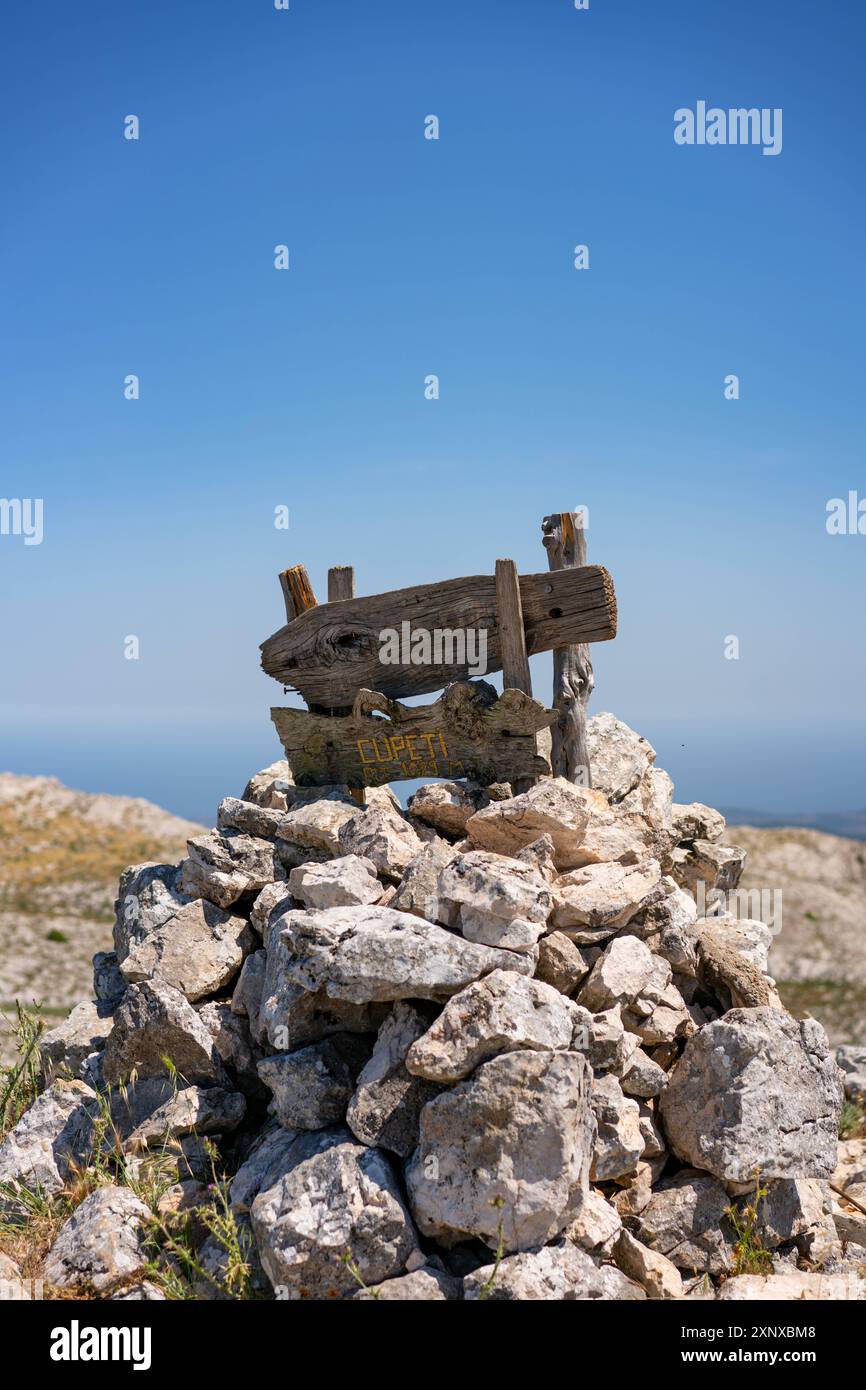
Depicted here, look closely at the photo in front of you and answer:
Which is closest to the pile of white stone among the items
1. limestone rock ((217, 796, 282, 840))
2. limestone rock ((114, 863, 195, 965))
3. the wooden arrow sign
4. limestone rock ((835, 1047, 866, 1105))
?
limestone rock ((217, 796, 282, 840))

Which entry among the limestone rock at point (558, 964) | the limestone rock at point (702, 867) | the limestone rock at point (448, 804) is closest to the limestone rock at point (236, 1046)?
the limestone rock at point (558, 964)

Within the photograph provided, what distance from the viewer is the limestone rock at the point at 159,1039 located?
8164 mm

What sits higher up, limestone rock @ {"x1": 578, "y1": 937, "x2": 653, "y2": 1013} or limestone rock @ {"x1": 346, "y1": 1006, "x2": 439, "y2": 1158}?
limestone rock @ {"x1": 578, "y1": 937, "x2": 653, "y2": 1013}

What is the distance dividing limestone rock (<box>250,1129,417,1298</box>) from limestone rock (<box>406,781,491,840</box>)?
12.1 feet

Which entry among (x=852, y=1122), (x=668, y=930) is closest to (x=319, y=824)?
(x=668, y=930)

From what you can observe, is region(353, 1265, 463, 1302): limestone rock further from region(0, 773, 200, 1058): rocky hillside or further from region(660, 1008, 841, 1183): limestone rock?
region(0, 773, 200, 1058): rocky hillside

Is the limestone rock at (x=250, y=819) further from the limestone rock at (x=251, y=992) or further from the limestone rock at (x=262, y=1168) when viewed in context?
the limestone rock at (x=262, y=1168)

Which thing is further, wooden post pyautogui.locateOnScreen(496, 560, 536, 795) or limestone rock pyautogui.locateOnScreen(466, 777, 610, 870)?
wooden post pyautogui.locateOnScreen(496, 560, 536, 795)

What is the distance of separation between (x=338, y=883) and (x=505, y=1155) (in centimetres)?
259

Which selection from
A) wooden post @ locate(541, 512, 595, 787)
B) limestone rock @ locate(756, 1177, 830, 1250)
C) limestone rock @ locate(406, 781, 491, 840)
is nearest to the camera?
limestone rock @ locate(756, 1177, 830, 1250)

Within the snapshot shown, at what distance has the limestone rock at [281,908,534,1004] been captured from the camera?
692 centimetres

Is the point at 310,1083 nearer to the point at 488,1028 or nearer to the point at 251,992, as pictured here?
the point at 488,1028

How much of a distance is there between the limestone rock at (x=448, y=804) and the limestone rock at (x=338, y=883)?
132 centimetres

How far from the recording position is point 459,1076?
6453 mm
